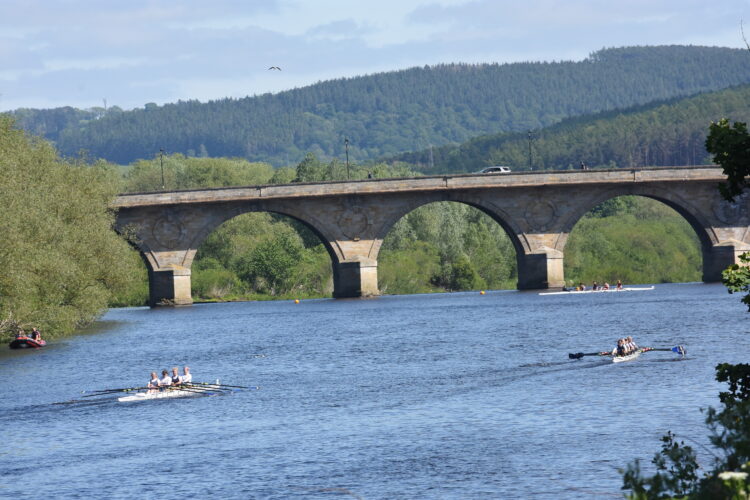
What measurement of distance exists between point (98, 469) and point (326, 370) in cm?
1750

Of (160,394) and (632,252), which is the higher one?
(632,252)

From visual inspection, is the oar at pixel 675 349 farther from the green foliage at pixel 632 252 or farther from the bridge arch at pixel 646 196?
the green foliage at pixel 632 252

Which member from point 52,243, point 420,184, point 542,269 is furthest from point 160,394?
point 542,269

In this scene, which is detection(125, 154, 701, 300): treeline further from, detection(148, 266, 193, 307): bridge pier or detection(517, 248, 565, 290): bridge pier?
detection(517, 248, 565, 290): bridge pier

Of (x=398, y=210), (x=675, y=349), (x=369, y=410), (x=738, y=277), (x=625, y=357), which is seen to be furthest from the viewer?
(x=398, y=210)

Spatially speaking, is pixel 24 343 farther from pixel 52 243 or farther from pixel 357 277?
pixel 357 277

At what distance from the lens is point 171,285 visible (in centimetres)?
8100

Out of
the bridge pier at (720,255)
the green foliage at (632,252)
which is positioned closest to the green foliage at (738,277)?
the bridge pier at (720,255)

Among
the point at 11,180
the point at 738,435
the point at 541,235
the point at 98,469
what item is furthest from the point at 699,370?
the point at 541,235

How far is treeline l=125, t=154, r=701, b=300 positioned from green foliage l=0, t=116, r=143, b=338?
26.2 meters

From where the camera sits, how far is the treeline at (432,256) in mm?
94188

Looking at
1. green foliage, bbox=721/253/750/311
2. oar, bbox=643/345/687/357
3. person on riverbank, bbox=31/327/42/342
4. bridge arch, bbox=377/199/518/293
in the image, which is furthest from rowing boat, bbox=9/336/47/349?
bridge arch, bbox=377/199/518/293

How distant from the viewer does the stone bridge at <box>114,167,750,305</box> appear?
81.0 m

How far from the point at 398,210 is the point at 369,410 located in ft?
164
